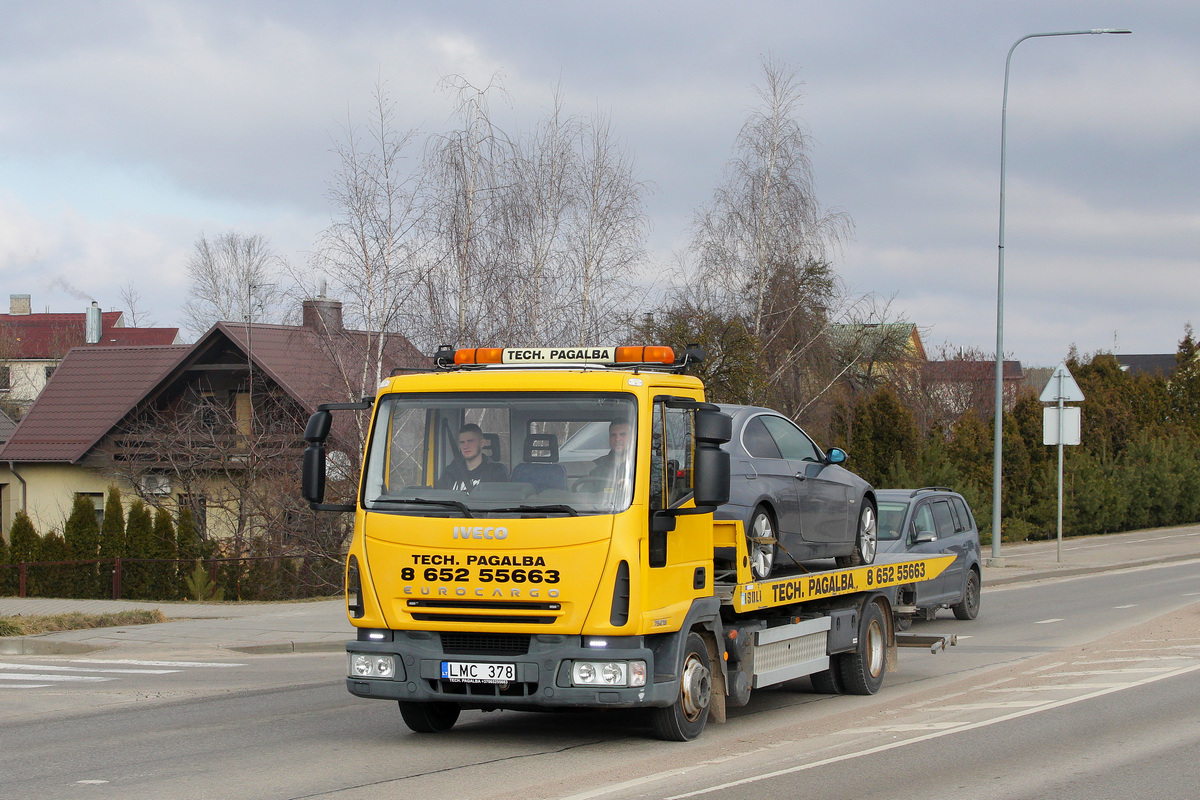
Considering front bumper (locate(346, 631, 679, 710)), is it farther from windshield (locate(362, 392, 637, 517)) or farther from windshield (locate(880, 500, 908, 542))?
windshield (locate(880, 500, 908, 542))

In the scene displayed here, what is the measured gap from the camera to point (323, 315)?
76.3 ft

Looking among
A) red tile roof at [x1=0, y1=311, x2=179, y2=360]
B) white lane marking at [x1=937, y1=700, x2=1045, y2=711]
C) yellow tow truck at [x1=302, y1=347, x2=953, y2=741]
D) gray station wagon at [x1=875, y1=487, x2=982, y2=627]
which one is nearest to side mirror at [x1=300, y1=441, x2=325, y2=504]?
yellow tow truck at [x1=302, y1=347, x2=953, y2=741]

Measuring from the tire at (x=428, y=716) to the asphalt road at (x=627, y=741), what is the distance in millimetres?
139

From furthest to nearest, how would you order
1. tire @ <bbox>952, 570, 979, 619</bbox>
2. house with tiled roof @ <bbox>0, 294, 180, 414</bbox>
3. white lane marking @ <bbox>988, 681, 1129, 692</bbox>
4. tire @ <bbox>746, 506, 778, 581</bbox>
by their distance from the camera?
house with tiled roof @ <bbox>0, 294, 180, 414</bbox>, tire @ <bbox>952, 570, 979, 619</bbox>, white lane marking @ <bbox>988, 681, 1129, 692</bbox>, tire @ <bbox>746, 506, 778, 581</bbox>

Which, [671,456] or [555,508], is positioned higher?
[671,456]

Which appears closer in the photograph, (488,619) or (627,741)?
(488,619)

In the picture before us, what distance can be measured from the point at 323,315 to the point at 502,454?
15959mm

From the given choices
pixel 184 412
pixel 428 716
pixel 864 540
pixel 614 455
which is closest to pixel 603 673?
pixel 614 455

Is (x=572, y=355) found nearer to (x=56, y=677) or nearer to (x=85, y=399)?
(x=56, y=677)

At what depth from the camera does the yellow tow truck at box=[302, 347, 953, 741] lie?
7.67 metres

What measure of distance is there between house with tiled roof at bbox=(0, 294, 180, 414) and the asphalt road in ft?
260

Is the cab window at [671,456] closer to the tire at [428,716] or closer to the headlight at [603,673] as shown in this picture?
the headlight at [603,673]

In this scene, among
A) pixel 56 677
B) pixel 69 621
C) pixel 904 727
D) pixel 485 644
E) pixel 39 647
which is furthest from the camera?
pixel 69 621

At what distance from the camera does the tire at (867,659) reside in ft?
36.1
